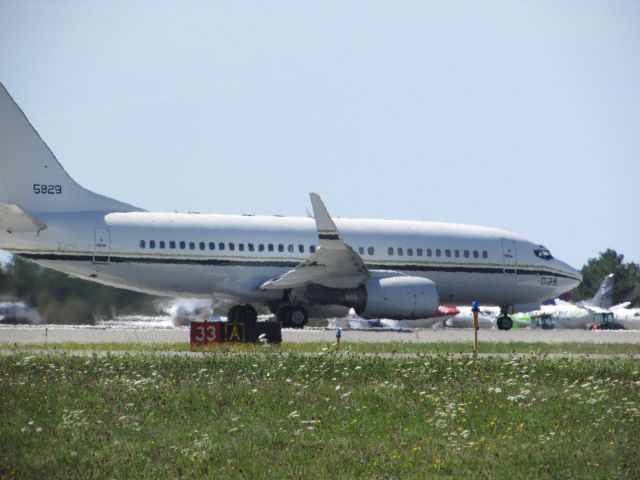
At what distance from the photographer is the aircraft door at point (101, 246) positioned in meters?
34.7

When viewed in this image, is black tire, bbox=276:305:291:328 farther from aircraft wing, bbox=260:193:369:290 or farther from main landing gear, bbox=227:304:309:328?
aircraft wing, bbox=260:193:369:290

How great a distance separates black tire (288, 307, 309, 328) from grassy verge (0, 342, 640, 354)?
28.5ft

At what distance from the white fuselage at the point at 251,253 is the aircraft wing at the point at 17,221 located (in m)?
0.23

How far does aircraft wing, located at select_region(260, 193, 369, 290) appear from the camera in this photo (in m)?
35.7

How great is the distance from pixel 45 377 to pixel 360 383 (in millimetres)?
5666

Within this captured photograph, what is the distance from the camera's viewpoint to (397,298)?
117ft

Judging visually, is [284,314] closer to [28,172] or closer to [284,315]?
[284,315]

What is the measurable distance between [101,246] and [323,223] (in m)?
7.51

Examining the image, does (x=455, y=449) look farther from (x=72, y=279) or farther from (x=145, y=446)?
(x=72, y=279)

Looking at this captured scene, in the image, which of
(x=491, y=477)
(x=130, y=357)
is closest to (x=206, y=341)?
(x=130, y=357)

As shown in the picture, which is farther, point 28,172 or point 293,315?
point 293,315

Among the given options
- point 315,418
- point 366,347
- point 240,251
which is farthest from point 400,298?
point 315,418

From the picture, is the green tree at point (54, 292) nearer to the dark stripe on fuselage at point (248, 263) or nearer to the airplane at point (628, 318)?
the dark stripe on fuselage at point (248, 263)

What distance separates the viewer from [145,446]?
518 inches
